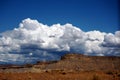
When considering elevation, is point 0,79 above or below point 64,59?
below

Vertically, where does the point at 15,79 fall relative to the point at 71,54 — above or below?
below

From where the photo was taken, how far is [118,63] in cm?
8656

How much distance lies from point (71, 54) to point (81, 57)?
6.33 m

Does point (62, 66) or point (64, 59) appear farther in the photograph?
point (64, 59)

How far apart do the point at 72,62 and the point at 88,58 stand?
7.21 meters

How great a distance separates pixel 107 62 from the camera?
3514 inches

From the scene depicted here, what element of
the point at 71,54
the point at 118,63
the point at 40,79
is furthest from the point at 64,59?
the point at 40,79

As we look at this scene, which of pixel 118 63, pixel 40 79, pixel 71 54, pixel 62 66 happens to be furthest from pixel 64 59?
pixel 40 79

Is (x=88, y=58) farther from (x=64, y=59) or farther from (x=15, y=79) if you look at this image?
(x=15, y=79)

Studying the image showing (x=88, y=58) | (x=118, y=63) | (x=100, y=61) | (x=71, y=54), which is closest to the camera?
(x=118, y=63)

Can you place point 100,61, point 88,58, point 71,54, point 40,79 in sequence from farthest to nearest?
point 71,54 < point 88,58 < point 100,61 < point 40,79

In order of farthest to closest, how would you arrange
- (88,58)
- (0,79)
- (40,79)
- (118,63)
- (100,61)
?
(88,58) < (100,61) < (118,63) < (40,79) < (0,79)

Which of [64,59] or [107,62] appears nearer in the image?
[107,62]

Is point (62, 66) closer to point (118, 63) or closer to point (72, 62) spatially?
point (72, 62)
